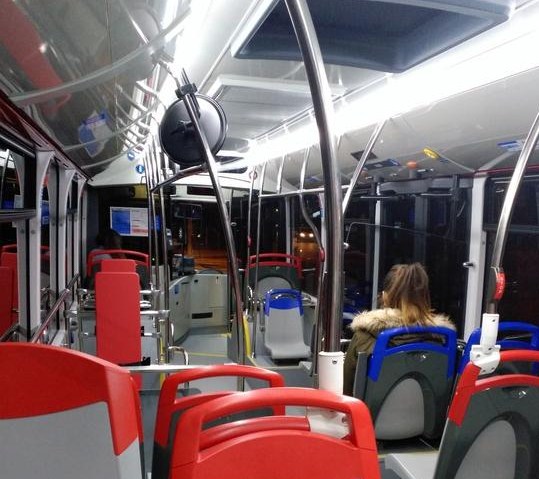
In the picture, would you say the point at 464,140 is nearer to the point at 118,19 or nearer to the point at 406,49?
the point at 406,49

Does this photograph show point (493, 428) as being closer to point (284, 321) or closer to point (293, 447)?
point (293, 447)

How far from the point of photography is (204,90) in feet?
11.6

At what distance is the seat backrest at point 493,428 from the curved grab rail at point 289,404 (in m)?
0.76

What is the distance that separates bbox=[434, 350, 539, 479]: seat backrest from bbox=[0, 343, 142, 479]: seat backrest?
3.66ft

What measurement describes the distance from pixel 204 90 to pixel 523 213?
2.51 metres

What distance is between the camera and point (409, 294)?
2.73 meters

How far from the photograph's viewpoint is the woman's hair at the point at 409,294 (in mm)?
2686

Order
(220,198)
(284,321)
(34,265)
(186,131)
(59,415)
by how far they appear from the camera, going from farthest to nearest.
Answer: (284,321) → (34,265) → (186,131) → (220,198) → (59,415)

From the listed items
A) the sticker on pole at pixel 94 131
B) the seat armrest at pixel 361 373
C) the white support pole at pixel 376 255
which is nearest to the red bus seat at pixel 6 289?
the sticker on pole at pixel 94 131

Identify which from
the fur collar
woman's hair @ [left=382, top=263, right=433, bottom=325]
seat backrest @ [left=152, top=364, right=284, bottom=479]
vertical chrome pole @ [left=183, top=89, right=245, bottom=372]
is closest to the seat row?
seat backrest @ [left=152, top=364, right=284, bottom=479]

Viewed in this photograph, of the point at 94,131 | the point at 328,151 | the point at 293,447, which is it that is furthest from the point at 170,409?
the point at 94,131

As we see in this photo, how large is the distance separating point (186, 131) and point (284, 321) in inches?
150

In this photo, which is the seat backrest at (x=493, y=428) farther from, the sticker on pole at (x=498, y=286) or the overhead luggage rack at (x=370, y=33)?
the overhead luggage rack at (x=370, y=33)

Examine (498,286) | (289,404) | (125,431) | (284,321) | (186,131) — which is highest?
(186,131)
